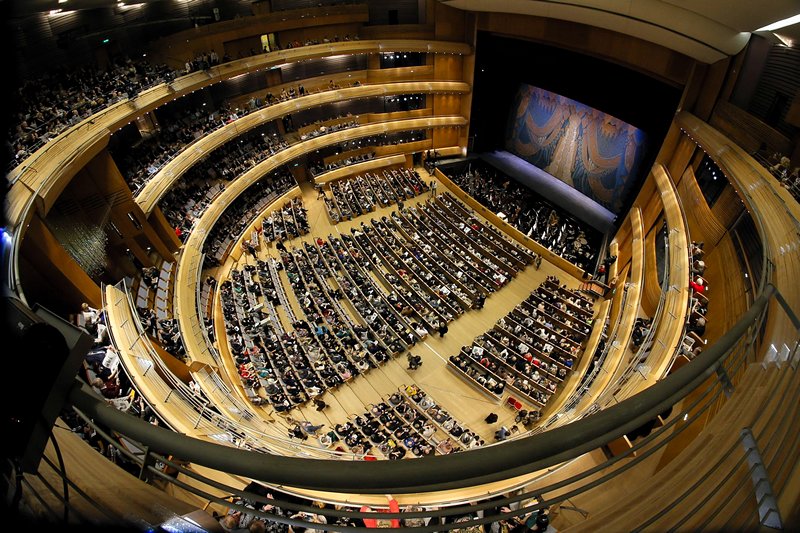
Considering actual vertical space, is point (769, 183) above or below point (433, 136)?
below

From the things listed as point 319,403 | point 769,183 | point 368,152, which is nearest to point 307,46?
point 368,152

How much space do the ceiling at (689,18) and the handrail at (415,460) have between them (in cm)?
1129

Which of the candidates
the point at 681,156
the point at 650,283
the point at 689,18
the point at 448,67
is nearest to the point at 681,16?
the point at 689,18

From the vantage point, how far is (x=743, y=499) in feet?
6.27

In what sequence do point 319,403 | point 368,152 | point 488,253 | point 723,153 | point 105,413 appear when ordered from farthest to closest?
point 368,152 < point 488,253 < point 319,403 < point 723,153 < point 105,413

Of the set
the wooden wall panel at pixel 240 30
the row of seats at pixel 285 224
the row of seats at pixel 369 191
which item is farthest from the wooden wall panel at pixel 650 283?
the wooden wall panel at pixel 240 30

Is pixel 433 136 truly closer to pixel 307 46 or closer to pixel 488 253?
pixel 307 46

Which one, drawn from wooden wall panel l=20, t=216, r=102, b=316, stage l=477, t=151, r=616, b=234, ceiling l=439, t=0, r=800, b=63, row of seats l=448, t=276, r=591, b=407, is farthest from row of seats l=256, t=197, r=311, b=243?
ceiling l=439, t=0, r=800, b=63

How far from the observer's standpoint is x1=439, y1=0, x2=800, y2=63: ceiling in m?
9.80

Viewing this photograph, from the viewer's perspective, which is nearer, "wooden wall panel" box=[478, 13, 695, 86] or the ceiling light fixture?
the ceiling light fixture

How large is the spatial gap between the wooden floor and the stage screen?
6.53 m

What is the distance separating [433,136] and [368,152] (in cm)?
397

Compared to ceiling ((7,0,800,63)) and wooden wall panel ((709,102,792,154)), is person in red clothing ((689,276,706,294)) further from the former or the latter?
ceiling ((7,0,800,63))

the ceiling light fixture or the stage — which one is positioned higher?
the stage
